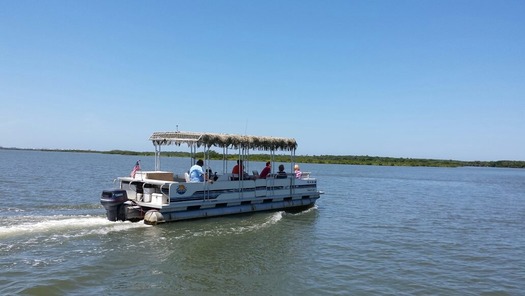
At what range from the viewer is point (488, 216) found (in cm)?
2539

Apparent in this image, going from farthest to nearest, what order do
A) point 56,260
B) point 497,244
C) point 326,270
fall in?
1. point 497,244
2. point 326,270
3. point 56,260

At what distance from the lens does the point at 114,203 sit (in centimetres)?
1697

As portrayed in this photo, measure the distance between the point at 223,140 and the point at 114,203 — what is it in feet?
17.8

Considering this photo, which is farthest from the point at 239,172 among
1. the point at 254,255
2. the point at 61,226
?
the point at 61,226

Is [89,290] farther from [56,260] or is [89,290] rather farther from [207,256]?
[207,256]

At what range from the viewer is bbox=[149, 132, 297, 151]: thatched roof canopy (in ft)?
62.4

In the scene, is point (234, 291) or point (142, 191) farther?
point (142, 191)

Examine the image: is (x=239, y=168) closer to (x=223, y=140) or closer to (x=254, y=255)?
(x=223, y=140)

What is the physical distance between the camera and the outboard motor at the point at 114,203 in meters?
16.9

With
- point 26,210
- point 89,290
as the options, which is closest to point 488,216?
point 89,290

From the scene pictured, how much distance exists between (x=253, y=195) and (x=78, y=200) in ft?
34.0

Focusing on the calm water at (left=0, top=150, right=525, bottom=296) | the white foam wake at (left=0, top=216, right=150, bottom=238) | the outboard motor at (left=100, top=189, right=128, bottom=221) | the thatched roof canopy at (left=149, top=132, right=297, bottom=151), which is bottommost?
the calm water at (left=0, top=150, right=525, bottom=296)

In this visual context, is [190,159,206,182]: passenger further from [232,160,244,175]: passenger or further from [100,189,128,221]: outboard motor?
[100,189,128,221]: outboard motor

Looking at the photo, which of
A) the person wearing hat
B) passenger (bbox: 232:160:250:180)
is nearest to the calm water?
the person wearing hat
